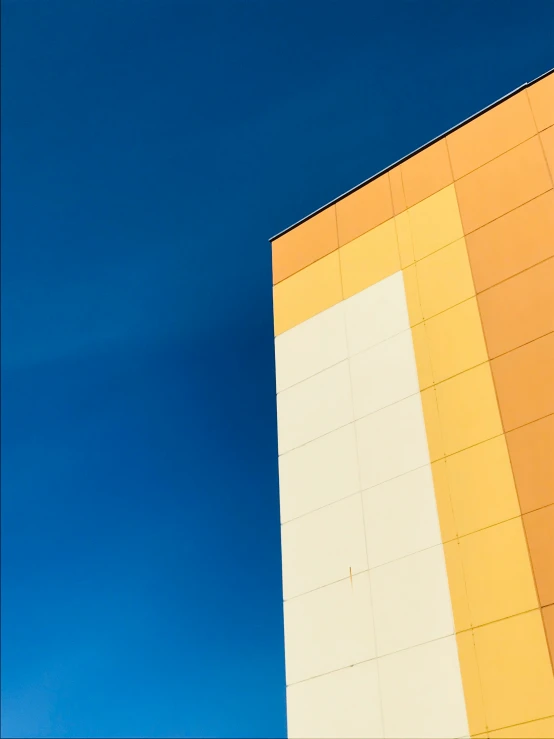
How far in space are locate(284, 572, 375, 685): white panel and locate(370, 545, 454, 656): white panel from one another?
36cm

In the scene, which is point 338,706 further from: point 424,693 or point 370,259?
point 370,259

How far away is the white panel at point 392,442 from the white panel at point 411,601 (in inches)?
100

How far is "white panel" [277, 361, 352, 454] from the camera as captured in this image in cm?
2372

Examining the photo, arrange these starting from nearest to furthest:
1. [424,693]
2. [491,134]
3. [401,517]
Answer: [424,693], [401,517], [491,134]

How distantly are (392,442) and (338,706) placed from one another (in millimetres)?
7078

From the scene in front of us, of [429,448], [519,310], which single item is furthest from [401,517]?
[519,310]

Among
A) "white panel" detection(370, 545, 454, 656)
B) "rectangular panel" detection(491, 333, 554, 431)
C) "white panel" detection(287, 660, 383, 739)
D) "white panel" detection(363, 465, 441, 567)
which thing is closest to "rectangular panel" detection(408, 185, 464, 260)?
"rectangular panel" detection(491, 333, 554, 431)

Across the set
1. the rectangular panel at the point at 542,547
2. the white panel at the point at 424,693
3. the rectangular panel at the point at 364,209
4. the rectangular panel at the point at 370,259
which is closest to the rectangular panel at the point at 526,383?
the rectangular panel at the point at 542,547

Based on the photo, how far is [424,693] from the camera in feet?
59.0

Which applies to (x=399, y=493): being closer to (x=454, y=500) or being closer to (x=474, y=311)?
(x=454, y=500)

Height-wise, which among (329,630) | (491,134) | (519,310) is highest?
(491,134)

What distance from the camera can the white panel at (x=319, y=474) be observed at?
22391mm

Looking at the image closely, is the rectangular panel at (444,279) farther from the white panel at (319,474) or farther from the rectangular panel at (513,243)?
the white panel at (319,474)

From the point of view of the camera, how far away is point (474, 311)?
2188cm
